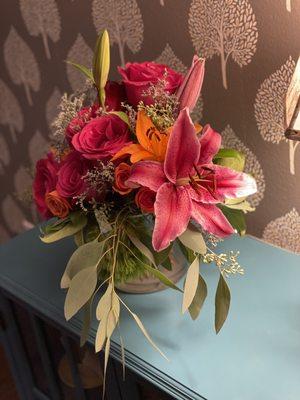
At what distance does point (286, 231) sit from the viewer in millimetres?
1114

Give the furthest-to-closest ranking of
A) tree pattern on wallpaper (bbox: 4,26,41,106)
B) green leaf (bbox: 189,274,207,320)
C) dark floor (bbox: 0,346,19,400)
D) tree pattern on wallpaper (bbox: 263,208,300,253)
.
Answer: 1. dark floor (bbox: 0,346,19,400)
2. tree pattern on wallpaper (bbox: 4,26,41,106)
3. tree pattern on wallpaper (bbox: 263,208,300,253)
4. green leaf (bbox: 189,274,207,320)

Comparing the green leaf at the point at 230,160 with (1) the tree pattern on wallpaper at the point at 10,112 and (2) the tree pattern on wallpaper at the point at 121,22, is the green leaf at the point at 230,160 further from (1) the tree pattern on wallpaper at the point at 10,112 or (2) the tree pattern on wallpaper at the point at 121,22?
(1) the tree pattern on wallpaper at the point at 10,112

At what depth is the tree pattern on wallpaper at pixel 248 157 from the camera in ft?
3.58

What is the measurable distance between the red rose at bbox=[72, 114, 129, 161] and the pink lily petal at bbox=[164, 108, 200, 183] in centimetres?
9

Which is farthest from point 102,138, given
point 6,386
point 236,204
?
point 6,386

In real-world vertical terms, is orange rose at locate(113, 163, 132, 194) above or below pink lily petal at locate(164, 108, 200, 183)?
below

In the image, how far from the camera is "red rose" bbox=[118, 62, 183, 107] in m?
0.84

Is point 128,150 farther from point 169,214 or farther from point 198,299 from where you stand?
point 198,299

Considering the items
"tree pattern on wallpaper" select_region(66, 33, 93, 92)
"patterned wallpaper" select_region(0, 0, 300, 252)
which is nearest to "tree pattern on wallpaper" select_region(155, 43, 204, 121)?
"patterned wallpaper" select_region(0, 0, 300, 252)

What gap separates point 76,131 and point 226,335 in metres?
0.46

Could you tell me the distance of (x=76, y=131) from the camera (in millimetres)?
836

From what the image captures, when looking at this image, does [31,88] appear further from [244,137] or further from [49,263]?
[244,137]

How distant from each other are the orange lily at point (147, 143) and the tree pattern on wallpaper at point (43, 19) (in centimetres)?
72

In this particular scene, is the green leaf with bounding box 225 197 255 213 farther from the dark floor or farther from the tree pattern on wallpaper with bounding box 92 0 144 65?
the dark floor
